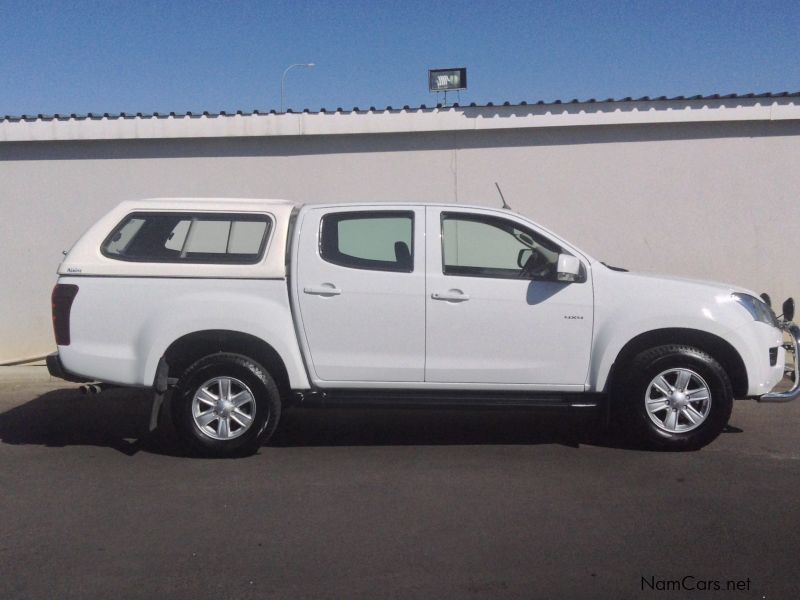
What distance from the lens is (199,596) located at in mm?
3934

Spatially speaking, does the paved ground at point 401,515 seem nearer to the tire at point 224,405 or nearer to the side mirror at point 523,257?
the tire at point 224,405

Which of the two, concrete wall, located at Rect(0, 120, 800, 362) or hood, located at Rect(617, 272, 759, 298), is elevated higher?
concrete wall, located at Rect(0, 120, 800, 362)

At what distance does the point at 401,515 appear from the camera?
5035mm

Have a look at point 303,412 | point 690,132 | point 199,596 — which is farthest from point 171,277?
point 690,132

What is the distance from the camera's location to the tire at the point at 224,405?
6.19m

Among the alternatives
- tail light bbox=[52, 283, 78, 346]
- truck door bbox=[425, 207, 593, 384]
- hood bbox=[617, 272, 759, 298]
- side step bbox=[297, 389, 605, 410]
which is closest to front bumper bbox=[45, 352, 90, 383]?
tail light bbox=[52, 283, 78, 346]

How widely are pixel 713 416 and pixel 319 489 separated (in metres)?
2.92

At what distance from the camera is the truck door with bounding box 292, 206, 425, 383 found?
6.24 m

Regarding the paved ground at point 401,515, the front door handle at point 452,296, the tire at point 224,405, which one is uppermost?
the front door handle at point 452,296

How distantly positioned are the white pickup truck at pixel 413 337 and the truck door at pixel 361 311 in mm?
11

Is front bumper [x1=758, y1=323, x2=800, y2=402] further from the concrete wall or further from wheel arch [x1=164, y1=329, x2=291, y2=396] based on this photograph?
the concrete wall

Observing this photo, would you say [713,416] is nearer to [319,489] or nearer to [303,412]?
[319,489]

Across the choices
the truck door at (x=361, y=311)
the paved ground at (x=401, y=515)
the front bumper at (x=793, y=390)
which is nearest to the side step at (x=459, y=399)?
the truck door at (x=361, y=311)

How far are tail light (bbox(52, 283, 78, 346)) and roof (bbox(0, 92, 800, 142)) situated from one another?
15.9 feet
